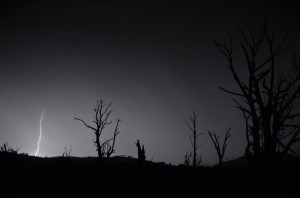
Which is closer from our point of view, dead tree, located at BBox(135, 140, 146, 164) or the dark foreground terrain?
the dark foreground terrain

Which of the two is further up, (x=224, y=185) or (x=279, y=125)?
(x=279, y=125)

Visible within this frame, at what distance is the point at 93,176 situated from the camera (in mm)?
10125

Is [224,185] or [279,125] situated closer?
[279,125]

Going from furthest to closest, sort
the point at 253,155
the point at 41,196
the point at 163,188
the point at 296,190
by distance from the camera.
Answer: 1. the point at 253,155
2. the point at 163,188
3. the point at 296,190
4. the point at 41,196

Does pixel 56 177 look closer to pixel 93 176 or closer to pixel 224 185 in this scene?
pixel 93 176

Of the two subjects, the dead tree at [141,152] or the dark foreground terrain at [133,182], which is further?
the dead tree at [141,152]

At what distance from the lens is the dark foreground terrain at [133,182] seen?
8570 mm

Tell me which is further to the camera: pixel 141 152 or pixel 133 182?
pixel 141 152

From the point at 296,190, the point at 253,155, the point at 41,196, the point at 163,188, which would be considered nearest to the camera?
the point at 41,196

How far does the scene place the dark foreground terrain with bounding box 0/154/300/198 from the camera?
857 centimetres

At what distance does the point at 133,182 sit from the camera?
32.9 ft

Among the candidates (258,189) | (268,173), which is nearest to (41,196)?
(258,189)

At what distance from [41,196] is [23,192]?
668mm

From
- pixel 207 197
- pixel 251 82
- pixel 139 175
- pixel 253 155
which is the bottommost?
pixel 207 197
